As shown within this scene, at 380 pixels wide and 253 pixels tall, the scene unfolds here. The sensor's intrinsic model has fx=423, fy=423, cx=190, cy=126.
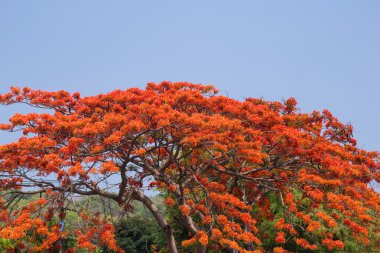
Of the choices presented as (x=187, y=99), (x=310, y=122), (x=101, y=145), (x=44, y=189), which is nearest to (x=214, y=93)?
(x=187, y=99)

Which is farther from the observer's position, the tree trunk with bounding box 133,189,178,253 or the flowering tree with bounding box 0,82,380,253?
the tree trunk with bounding box 133,189,178,253

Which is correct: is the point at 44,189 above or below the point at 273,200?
below

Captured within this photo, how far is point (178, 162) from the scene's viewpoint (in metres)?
9.98

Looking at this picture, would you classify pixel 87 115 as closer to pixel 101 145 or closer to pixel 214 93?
pixel 101 145

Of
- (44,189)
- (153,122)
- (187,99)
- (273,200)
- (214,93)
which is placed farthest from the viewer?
(273,200)

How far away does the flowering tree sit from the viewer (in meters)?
8.52

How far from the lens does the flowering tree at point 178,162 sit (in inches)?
336

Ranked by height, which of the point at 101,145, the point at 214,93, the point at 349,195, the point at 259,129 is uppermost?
the point at 214,93

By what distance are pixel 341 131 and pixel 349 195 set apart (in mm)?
2586

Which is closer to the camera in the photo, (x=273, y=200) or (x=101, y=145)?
(x=101, y=145)

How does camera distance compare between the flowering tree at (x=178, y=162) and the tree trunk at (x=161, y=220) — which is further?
the tree trunk at (x=161, y=220)

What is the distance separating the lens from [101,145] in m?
8.93

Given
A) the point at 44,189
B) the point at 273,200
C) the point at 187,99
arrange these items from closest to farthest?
the point at 44,189 < the point at 187,99 < the point at 273,200

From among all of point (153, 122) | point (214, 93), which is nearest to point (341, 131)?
point (214, 93)
